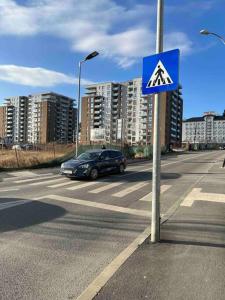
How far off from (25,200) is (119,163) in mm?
10811

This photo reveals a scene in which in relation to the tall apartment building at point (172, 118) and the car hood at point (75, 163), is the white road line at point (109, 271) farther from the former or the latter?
the tall apartment building at point (172, 118)

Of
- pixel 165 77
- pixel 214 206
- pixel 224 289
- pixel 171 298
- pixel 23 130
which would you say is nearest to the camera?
pixel 171 298

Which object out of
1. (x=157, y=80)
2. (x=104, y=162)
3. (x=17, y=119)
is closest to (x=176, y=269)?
(x=157, y=80)

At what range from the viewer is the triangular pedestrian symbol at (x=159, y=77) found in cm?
610

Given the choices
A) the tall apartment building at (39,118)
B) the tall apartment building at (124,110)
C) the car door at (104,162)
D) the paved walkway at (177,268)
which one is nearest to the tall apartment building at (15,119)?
the tall apartment building at (39,118)

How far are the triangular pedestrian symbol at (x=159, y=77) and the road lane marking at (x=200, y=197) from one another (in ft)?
17.6

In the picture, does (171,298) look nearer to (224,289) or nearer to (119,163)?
(224,289)

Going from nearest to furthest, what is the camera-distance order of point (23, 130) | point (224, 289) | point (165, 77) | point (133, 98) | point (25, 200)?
point (224, 289), point (165, 77), point (25, 200), point (133, 98), point (23, 130)

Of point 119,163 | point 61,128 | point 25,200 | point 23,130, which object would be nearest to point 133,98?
point 61,128

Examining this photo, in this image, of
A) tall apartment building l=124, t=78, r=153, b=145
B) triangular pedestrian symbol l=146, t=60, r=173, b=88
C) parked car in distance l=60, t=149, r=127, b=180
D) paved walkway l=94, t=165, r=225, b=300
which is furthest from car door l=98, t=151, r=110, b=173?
tall apartment building l=124, t=78, r=153, b=145

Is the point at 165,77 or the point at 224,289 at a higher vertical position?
the point at 165,77

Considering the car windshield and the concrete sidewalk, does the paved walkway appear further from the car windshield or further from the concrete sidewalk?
the car windshield

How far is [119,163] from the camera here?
21797 millimetres

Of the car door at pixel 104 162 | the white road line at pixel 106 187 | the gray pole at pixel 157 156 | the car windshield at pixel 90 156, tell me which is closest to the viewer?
the gray pole at pixel 157 156
